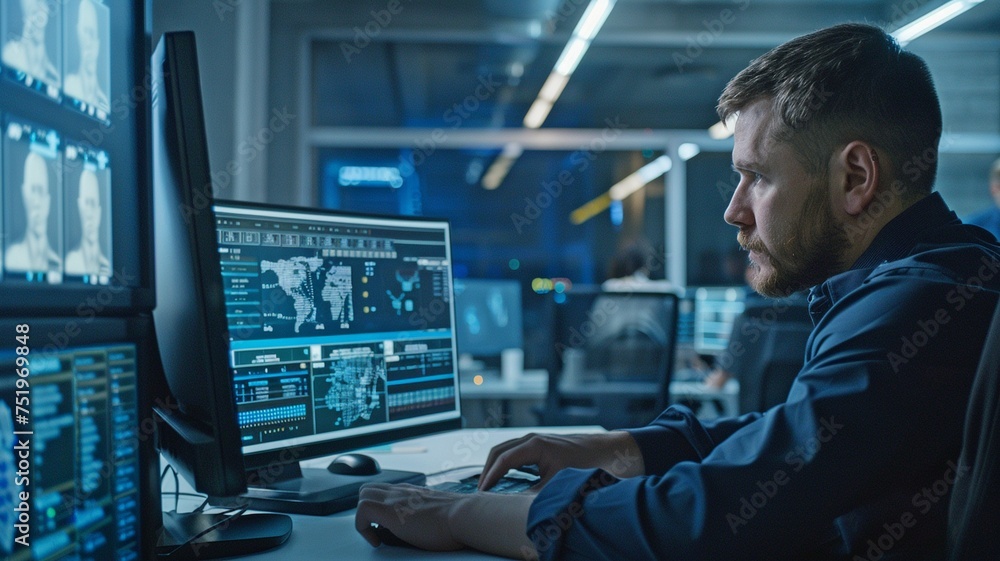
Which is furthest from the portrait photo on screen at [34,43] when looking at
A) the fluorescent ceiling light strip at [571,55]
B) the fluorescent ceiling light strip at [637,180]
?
the fluorescent ceiling light strip at [637,180]

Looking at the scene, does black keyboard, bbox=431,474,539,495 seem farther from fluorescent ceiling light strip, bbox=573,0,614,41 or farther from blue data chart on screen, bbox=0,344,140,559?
fluorescent ceiling light strip, bbox=573,0,614,41

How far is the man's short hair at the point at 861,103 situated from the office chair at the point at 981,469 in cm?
30

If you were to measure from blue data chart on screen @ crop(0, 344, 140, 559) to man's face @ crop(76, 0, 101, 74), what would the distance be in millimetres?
255

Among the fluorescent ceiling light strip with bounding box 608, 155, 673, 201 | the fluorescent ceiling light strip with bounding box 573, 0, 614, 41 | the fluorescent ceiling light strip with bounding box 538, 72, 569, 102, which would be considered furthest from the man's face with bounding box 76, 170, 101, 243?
the fluorescent ceiling light strip with bounding box 608, 155, 673, 201

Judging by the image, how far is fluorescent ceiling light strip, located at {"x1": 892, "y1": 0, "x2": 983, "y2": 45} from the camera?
450 cm

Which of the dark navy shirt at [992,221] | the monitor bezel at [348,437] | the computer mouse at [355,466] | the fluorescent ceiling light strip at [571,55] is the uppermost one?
the fluorescent ceiling light strip at [571,55]

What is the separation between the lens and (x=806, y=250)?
0.92 metres

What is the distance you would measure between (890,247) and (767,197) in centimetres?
15

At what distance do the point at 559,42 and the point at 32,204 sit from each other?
487 cm

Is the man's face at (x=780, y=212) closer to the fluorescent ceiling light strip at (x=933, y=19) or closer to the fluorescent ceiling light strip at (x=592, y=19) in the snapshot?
the fluorescent ceiling light strip at (x=592, y=19)

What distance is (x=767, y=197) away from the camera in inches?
36.3

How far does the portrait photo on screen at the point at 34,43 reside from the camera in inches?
21.7

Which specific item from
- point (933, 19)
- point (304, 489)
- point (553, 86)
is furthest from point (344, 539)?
point (553, 86)

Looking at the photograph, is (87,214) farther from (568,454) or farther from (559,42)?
(559,42)
